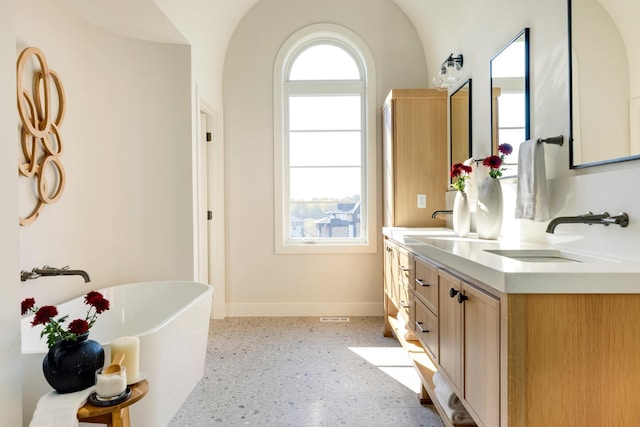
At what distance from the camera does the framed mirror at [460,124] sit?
2555 millimetres

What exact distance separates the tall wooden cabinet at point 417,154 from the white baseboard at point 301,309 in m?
0.99

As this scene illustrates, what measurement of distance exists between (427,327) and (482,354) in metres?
0.60

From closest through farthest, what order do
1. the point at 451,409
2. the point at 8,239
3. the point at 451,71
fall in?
the point at 8,239, the point at 451,409, the point at 451,71

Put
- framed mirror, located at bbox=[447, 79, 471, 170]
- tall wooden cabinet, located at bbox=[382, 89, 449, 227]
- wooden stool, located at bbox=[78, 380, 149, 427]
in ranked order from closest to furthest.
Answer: wooden stool, located at bbox=[78, 380, 149, 427] → framed mirror, located at bbox=[447, 79, 471, 170] → tall wooden cabinet, located at bbox=[382, 89, 449, 227]

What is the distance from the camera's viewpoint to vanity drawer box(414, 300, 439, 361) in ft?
5.14

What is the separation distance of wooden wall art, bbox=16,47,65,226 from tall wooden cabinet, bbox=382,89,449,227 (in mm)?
2292

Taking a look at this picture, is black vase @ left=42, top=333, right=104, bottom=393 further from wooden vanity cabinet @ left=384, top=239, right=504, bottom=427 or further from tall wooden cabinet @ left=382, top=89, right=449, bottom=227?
tall wooden cabinet @ left=382, top=89, right=449, bottom=227

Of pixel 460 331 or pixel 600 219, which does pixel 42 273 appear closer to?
pixel 460 331

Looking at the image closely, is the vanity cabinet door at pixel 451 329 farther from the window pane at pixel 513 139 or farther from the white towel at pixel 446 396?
the window pane at pixel 513 139

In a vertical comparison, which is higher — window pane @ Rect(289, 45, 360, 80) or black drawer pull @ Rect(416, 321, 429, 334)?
window pane @ Rect(289, 45, 360, 80)

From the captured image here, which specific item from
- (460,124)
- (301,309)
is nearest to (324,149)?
(460,124)

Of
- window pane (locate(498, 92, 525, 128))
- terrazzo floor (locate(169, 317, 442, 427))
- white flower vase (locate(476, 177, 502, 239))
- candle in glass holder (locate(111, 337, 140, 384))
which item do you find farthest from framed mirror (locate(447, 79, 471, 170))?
candle in glass holder (locate(111, 337, 140, 384))

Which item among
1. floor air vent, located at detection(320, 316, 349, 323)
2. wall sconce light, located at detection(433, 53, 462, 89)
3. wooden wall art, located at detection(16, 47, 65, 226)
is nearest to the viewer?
wooden wall art, located at detection(16, 47, 65, 226)

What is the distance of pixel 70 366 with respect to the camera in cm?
115
